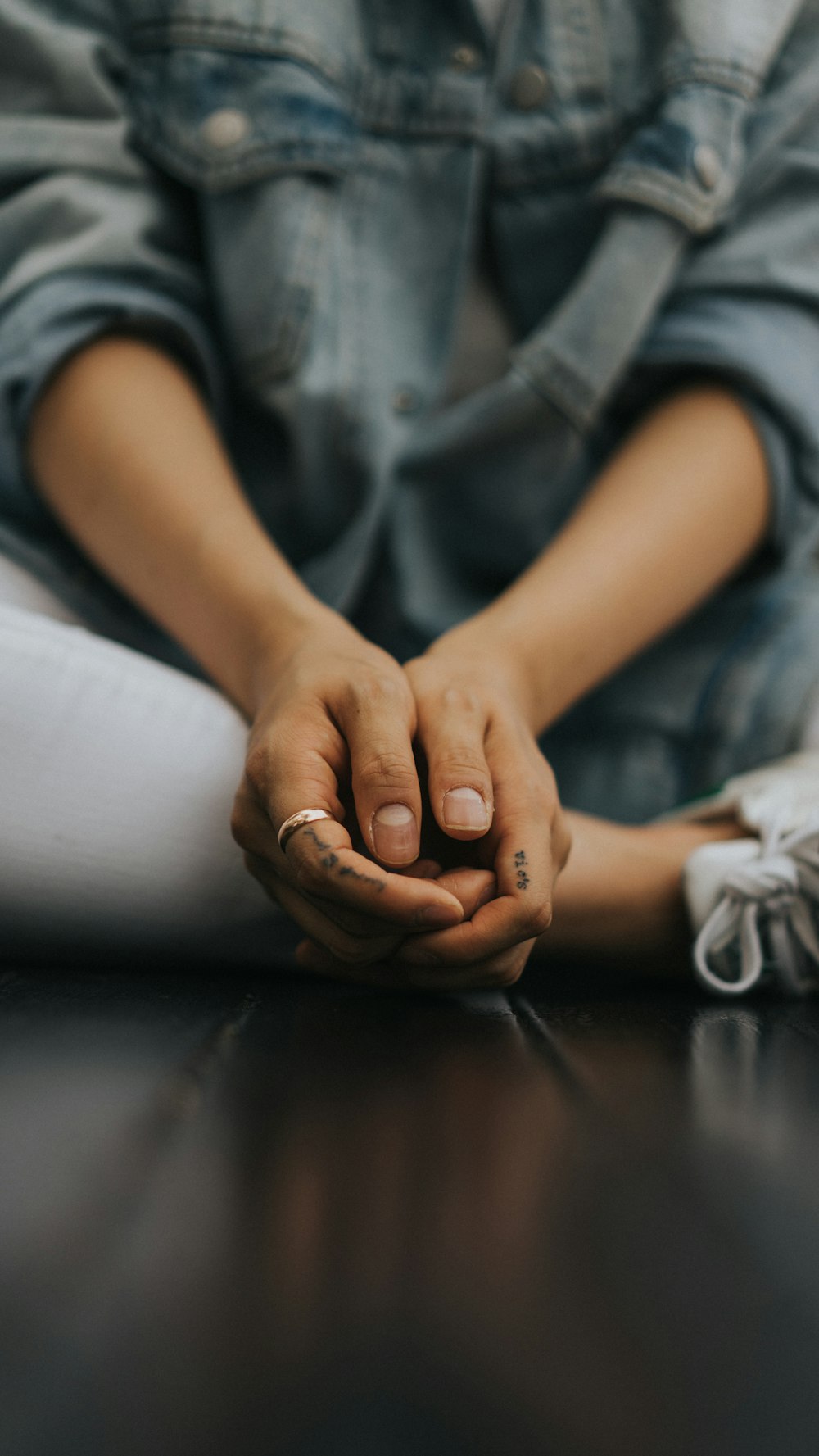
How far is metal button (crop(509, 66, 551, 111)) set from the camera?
811 millimetres

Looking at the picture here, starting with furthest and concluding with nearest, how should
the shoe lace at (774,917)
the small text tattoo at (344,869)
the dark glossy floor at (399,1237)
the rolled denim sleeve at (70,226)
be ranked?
the rolled denim sleeve at (70,226) → the shoe lace at (774,917) → the small text tattoo at (344,869) → the dark glossy floor at (399,1237)

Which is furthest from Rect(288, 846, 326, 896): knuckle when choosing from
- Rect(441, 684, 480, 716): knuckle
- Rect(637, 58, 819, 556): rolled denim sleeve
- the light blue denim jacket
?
Rect(637, 58, 819, 556): rolled denim sleeve

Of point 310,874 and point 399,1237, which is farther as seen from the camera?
point 310,874

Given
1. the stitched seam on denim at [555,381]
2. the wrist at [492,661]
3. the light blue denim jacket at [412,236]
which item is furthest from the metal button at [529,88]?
the wrist at [492,661]

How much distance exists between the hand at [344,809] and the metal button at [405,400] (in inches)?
14.8

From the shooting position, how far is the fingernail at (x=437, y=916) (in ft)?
1.39

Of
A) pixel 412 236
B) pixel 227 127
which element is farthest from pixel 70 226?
pixel 412 236

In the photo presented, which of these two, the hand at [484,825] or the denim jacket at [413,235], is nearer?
the hand at [484,825]

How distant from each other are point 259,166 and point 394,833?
0.57 metres

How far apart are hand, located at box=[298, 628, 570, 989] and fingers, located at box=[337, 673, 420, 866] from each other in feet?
0.05

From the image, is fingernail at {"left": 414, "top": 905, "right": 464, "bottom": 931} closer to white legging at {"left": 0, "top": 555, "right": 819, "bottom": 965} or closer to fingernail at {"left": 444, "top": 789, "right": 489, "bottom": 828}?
fingernail at {"left": 444, "top": 789, "right": 489, "bottom": 828}

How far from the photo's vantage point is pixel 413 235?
2.74 ft

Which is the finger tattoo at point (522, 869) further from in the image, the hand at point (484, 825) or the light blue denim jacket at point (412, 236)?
the light blue denim jacket at point (412, 236)

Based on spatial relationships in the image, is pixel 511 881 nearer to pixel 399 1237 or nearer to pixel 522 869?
pixel 522 869
